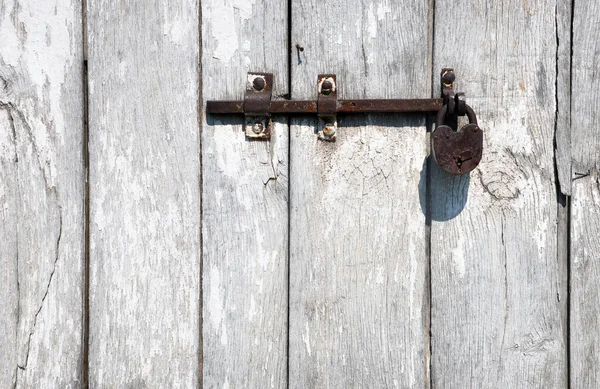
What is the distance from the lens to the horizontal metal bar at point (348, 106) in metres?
0.85

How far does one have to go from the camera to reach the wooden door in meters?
0.86

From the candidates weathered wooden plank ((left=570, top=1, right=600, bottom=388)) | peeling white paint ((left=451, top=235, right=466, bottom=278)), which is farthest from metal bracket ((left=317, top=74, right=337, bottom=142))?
weathered wooden plank ((left=570, top=1, right=600, bottom=388))

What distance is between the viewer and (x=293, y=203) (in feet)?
2.89

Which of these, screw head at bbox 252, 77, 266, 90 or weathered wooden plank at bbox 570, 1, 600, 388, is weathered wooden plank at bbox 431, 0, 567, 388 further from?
screw head at bbox 252, 77, 266, 90

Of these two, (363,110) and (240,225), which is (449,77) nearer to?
(363,110)

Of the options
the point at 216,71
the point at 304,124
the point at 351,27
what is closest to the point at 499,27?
the point at 351,27

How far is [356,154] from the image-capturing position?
2.88 ft

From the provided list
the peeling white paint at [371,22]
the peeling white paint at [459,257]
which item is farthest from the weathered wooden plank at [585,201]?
the peeling white paint at [371,22]

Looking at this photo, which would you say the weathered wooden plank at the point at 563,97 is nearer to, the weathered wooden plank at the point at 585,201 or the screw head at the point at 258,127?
the weathered wooden plank at the point at 585,201

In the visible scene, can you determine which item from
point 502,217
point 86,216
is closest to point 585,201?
point 502,217

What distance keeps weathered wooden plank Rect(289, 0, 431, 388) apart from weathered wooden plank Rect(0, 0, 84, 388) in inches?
14.0

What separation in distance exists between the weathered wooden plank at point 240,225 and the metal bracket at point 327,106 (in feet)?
0.19

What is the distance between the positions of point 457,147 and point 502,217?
15 centimetres

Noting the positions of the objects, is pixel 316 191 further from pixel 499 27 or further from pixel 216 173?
pixel 499 27
